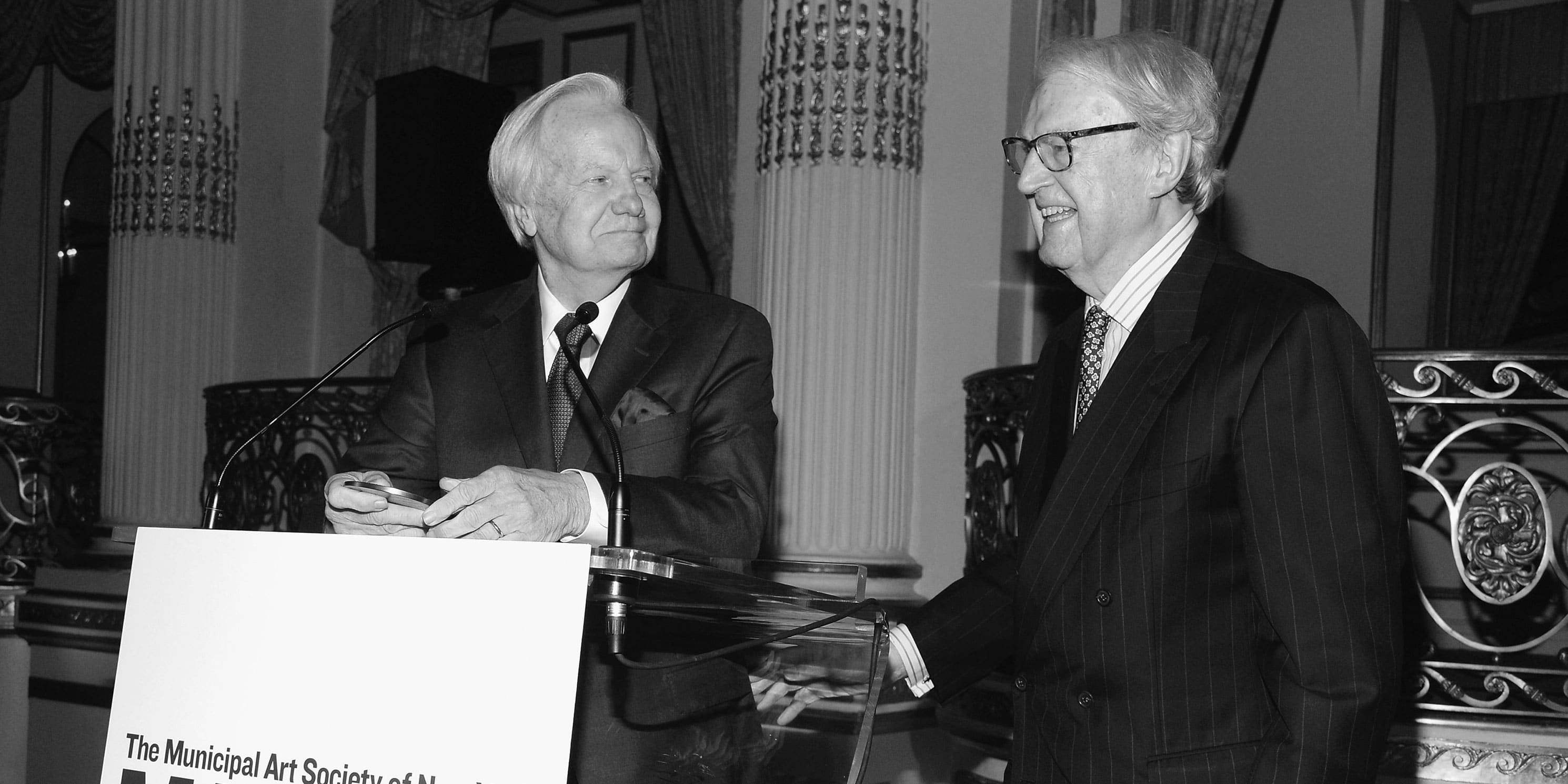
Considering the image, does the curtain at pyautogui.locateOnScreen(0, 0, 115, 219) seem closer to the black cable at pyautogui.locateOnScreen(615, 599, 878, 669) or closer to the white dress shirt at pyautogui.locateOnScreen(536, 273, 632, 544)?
the white dress shirt at pyautogui.locateOnScreen(536, 273, 632, 544)

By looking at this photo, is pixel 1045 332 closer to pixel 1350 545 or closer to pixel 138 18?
pixel 1350 545

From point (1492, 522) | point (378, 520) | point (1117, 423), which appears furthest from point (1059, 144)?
point (1492, 522)

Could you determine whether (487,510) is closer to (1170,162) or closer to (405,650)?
(405,650)

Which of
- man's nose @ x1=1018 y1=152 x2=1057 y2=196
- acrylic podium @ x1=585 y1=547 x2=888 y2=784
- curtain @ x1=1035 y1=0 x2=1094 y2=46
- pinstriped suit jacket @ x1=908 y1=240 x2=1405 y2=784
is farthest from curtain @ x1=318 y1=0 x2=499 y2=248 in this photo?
acrylic podium @ x1=585 y1=547 x2=888 y2=784

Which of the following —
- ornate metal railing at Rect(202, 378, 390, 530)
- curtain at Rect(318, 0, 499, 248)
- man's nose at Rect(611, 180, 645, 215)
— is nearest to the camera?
man's nose at Rect(611, 180, 645, 215)

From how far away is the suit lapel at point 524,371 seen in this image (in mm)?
1980

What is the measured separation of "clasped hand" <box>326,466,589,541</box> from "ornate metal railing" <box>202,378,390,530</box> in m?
4.87

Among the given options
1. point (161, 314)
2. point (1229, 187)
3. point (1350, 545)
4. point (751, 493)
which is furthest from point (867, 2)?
point (161, 314)

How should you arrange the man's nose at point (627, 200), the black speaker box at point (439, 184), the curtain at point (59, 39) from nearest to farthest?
the man's nose at point (627, 200)
the black speaker box at point (439, 184)
the curtain at point (59, 39)

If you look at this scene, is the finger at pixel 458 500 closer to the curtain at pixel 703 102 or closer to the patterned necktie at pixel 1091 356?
the patterned necktie at pixel 1091 356

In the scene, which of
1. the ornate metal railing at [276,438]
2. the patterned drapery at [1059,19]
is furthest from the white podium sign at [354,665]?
the ornate metal railing at [276,438]

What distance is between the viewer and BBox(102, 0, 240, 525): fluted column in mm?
7457

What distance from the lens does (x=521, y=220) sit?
2139 millimetres

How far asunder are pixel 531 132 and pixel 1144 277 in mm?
898
